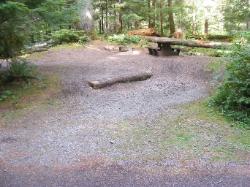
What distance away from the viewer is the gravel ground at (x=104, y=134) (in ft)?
20.7

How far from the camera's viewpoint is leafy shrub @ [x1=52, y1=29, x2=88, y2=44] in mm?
18328

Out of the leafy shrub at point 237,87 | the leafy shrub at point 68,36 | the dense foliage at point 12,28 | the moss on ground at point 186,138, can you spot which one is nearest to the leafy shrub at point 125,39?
the leafy shrub at point 68,36

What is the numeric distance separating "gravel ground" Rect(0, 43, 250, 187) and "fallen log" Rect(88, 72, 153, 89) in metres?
0.22

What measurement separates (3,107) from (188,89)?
5208mm

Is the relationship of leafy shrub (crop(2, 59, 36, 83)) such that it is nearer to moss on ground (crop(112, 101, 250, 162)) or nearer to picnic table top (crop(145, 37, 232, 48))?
moss on ground (crop(112, 101, 250, 162))

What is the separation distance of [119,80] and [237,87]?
13.3 feet

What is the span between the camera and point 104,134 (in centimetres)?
823

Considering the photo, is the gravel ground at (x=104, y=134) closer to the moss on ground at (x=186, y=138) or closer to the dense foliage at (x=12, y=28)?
the moss on ground at (x=186, y=138)

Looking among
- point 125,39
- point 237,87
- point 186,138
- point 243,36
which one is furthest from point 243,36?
point 125,39

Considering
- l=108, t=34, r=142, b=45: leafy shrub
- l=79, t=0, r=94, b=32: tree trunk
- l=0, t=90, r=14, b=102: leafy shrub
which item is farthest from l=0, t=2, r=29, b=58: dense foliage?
l=108, t=34, r=142, b=45: leafy shrub

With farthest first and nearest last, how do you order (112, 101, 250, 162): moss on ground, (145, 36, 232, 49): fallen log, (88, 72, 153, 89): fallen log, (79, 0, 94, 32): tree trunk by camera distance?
(79, 0, 94, 32): tree trunk
(145, 36, 232, 49): fallen log
(88, 72, 153, 89): fallen log
(112, 101, 250, 162): moss on ground

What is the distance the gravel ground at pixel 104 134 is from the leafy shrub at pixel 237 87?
1.10 metres

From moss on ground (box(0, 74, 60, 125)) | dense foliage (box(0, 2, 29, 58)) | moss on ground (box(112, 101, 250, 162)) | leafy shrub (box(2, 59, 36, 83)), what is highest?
dense foliage (box(0, 2, 29, 58))

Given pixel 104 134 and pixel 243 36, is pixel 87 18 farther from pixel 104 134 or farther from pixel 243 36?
pixel 104 134
